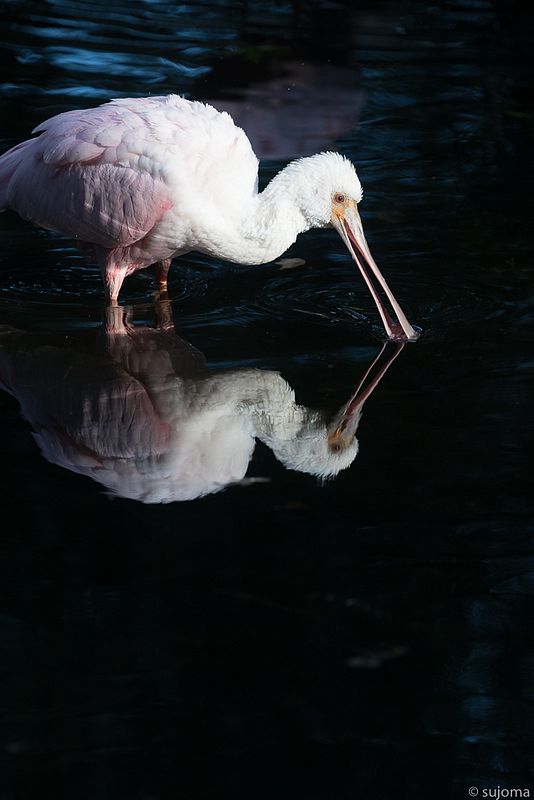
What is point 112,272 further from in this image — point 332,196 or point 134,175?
point 332,196

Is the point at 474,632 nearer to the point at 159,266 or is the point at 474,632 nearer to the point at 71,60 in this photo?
the point at 159,266

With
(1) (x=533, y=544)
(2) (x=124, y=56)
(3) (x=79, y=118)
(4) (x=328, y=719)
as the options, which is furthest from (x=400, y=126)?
(4) (x=328, y=719)

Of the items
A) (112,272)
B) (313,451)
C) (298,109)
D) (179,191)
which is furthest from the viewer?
(298,109)

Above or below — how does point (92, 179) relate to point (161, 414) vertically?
above

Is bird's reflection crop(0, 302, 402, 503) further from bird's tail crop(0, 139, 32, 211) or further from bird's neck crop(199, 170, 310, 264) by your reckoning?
bird's tail crop(0, 139, 32, 211)

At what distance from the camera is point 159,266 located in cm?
677

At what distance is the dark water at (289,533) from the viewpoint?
349 cm

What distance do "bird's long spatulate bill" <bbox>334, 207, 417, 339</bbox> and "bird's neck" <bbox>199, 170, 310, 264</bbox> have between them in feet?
0.85

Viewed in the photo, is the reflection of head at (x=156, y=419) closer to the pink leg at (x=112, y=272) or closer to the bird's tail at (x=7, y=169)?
the pink leg at (x=112, y=272)

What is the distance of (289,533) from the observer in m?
4.48

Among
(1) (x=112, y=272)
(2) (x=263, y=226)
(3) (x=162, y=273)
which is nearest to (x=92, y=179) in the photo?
(1) (x=112, y=272)

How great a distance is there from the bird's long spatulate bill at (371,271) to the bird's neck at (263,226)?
26 centimetres

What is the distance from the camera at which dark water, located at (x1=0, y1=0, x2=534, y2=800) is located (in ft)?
11.5

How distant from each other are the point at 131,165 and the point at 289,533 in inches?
94.6
